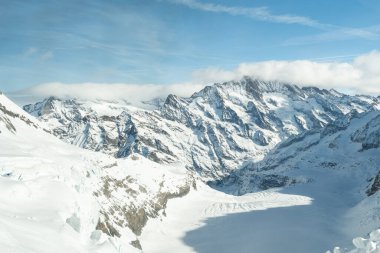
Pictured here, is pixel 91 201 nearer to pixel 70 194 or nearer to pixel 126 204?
pixel 70 194

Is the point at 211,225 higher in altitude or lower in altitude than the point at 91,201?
lower

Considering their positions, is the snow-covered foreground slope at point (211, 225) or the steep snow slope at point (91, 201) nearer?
the steep snow slope at point (91, 201)

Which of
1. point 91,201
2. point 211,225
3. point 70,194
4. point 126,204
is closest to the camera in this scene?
point 70,194

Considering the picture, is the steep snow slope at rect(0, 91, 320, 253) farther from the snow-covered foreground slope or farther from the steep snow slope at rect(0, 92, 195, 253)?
the snow-covered foreground slope

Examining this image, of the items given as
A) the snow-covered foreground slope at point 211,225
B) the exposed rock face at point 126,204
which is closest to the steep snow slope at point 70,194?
the exposed rock face at point 126,204

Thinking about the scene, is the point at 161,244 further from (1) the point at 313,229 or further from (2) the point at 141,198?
(1) the point at 313,229

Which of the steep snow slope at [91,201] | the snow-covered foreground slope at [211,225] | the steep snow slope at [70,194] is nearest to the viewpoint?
the steep snow slope at [70,194]

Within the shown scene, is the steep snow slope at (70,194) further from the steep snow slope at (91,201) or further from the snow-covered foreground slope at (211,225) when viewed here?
the snow-covered foreground slope at (211,225)

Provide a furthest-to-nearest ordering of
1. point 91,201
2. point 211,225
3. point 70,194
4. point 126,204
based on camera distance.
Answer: point 211,225 → point 126,204 → point 91,201 → point 70,194

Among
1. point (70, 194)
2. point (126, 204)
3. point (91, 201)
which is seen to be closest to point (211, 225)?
point (126, 204)
